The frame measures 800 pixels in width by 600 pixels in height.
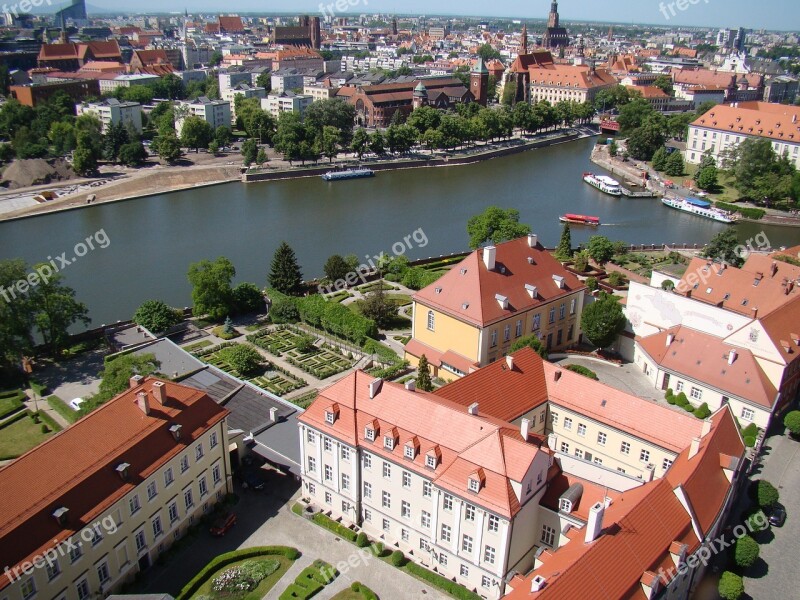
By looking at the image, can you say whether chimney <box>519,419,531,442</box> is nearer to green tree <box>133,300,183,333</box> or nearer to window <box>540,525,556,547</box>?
window <box>540,525,556,547</box>

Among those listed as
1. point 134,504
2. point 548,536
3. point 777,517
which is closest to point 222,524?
point 134,504

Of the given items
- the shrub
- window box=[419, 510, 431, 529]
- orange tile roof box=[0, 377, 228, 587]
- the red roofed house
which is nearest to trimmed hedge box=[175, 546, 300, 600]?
the red roofed house

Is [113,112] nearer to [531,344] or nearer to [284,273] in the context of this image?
[284,273]

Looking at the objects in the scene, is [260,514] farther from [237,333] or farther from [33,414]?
[237,333]

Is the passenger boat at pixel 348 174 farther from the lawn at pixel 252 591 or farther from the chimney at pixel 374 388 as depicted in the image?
the lawn at pixel 252 591

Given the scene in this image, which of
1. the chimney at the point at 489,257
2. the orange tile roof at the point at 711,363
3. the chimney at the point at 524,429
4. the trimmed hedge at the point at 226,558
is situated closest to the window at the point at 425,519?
the chimney at the point at 524,429
